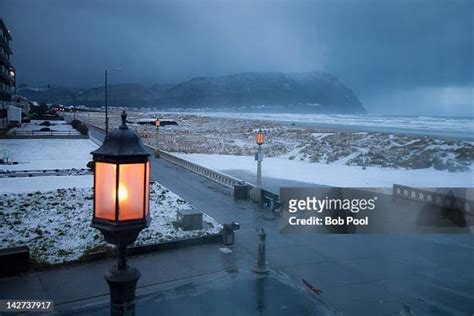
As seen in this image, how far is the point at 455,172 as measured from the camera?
26.2m

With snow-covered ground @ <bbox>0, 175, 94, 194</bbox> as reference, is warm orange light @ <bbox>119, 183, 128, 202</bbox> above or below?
above

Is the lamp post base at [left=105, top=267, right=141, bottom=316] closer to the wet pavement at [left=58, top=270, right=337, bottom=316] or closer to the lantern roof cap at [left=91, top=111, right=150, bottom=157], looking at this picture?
the lantern roof cap at [left=91, top=111, right=150, bottom=157]

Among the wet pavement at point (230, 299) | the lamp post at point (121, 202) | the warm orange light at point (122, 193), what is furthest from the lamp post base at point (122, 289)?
the wet pavement at point (230, 299)

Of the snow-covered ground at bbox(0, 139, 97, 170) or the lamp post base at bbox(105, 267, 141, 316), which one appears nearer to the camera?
the lamp post base at bbox(105, 267, 141, 316)

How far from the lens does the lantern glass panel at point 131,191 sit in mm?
3482

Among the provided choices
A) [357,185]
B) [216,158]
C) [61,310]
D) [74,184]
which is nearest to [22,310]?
[61,310]

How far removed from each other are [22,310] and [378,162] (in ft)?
91.1

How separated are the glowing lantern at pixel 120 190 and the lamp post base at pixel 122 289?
11.5 inches

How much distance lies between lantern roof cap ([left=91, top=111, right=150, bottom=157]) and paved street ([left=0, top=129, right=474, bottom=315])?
4.22 meters

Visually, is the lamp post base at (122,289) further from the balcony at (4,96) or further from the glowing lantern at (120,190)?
the balcony at (4,96)

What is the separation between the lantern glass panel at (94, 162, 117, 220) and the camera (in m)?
3.47

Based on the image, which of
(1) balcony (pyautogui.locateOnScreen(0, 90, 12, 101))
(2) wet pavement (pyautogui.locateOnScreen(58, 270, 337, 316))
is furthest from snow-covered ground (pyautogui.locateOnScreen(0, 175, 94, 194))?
(1) balcony (pyautogui.locateOnScreen(0, 90, 12, 101))

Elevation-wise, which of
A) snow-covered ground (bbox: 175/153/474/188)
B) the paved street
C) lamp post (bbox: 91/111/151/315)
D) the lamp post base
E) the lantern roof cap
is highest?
the lantern roof cap

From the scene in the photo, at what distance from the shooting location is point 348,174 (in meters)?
24.9
